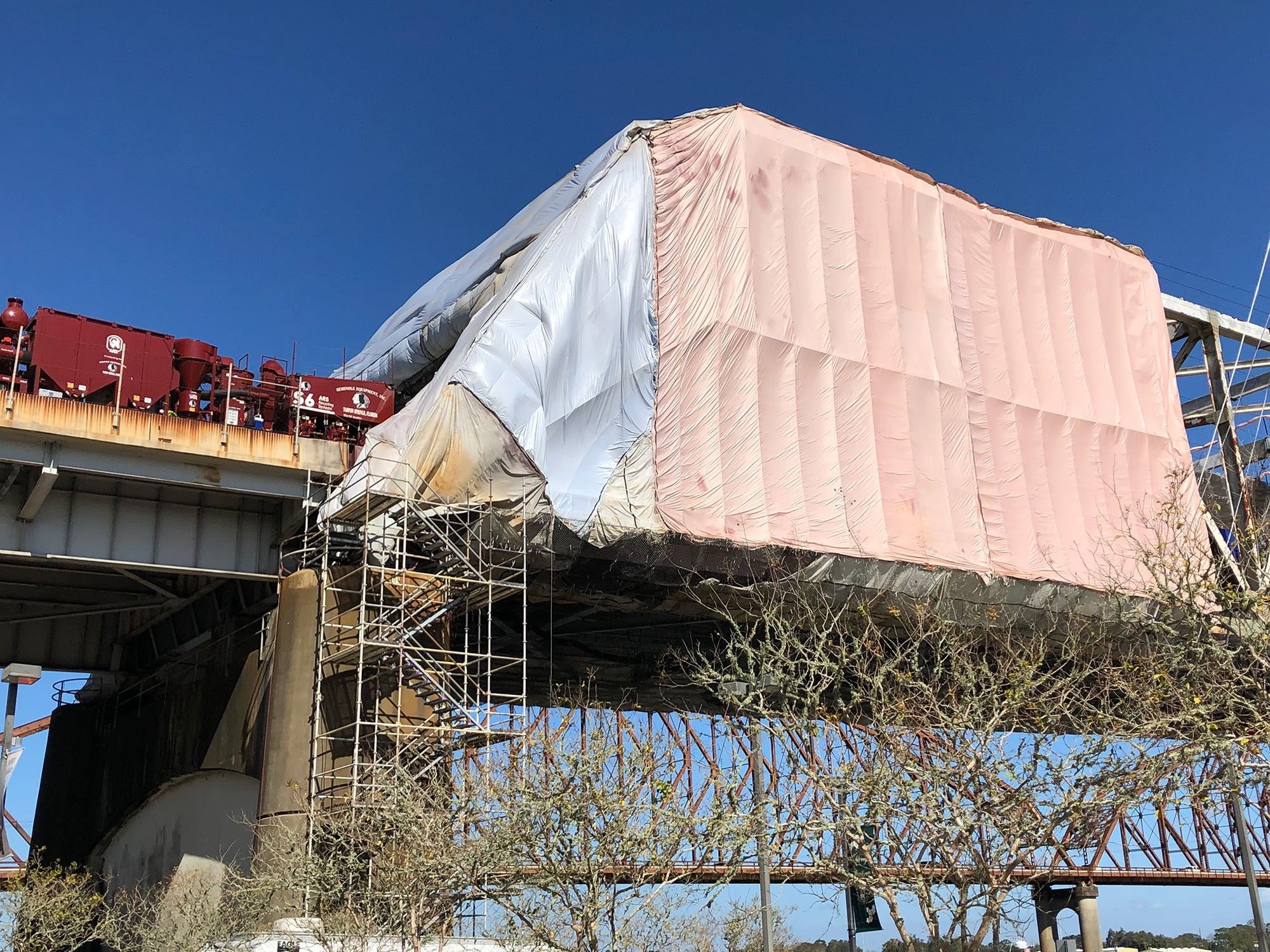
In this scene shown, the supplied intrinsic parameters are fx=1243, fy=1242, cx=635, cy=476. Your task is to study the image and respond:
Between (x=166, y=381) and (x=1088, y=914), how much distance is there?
137ft

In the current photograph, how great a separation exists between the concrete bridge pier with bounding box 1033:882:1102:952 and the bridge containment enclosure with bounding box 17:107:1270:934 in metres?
19.1

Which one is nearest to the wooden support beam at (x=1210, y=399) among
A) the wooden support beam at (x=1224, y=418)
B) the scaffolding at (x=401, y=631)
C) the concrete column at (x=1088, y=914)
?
the wooden support beam at (x=1224, y=418)

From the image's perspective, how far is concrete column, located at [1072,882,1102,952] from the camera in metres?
50.2

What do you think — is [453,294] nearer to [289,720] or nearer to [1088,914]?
[289,720]

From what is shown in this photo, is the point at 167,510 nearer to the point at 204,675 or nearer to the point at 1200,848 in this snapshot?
the point at 204,675

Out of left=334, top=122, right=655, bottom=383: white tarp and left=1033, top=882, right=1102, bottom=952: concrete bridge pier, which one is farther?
left=1033, top=882, right=1102, bottom=952: concrete bridge pier

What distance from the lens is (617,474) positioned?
2825 cm

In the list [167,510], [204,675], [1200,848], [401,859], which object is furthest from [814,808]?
[1200,848]

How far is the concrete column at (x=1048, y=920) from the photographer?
50.0m

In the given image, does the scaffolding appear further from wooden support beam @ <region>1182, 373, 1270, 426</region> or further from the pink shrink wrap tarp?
wooden support beam @ <region>1182, 373, 1270, 426</region>

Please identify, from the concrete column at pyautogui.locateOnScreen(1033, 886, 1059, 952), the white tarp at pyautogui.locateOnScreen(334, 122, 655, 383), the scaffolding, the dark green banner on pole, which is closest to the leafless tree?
the dark green banner on pole

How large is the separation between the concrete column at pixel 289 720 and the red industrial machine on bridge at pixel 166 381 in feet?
15.8

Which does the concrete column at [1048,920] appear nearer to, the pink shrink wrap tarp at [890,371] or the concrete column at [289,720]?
the pink shrink wrap tarp at [890,371]

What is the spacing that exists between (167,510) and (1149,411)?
1175 inches
